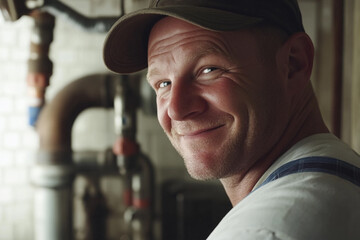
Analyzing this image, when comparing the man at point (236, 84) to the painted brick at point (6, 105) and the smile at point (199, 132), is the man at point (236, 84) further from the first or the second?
the painted brick at point (6, 105)

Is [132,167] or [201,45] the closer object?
[201,45]

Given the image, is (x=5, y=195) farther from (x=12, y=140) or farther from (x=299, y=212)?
(x=299, y=212)

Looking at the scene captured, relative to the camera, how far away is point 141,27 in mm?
755

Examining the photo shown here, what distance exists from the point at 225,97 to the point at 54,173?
4.05 ft

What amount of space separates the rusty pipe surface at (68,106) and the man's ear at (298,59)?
4.12 ft

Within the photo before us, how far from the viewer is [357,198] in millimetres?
445

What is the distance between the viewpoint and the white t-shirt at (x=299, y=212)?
386 millimetres

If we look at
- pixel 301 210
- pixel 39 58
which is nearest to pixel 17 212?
pixel 39 58

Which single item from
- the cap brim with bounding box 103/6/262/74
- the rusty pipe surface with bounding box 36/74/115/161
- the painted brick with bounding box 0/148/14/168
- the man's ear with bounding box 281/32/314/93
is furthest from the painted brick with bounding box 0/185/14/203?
the man's ear with bounding box 281/32/314/93

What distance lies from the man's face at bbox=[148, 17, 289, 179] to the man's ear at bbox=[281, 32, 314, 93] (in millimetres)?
24

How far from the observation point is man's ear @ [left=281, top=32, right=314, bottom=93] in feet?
2.20

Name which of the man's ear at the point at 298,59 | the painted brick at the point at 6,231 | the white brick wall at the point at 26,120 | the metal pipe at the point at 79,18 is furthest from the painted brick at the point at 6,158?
the man's ear at the point at 298,59

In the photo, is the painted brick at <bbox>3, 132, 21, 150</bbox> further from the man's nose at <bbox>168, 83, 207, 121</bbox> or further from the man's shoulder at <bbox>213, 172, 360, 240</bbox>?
the man's shoulder at <bbox>213, 172, 360, 240</bbox>

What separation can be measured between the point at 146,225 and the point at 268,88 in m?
1.53
